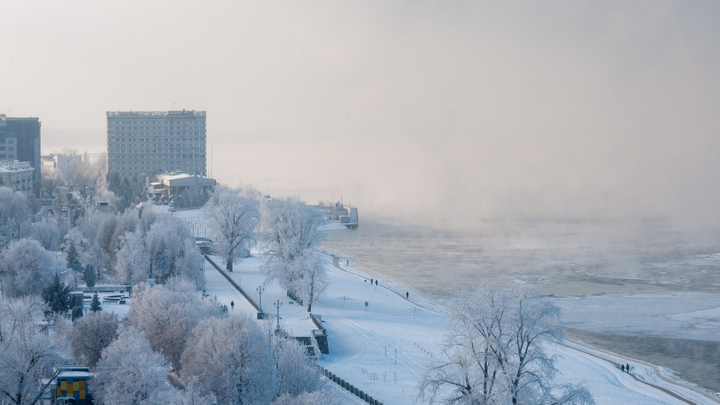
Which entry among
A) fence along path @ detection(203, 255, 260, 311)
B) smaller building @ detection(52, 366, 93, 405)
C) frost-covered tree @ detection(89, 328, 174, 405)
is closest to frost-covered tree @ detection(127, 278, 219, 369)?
frost-covered tree @ detection(89, 328, 174, 405)

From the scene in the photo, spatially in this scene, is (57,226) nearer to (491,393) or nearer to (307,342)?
(307,342)

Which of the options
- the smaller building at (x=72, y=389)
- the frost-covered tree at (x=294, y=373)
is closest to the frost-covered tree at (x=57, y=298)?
the smaller building at (x=72, y=389)

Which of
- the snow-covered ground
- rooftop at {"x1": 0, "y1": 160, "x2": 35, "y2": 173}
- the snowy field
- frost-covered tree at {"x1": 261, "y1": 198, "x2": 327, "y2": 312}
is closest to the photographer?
the snow-covered ground

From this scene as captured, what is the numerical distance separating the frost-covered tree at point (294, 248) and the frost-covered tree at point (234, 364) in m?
16.8

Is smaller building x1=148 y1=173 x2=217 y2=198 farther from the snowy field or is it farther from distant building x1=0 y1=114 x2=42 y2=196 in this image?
the snowy field

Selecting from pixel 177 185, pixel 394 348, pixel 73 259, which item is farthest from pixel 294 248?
pixel 177 185

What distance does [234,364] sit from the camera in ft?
84.1

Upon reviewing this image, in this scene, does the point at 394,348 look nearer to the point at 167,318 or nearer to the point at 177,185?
the point at 167,318

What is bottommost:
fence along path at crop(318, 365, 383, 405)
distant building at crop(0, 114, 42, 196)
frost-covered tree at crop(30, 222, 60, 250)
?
fence along path at crop(318, 365, 383, 405)

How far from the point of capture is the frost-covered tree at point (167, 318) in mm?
29297

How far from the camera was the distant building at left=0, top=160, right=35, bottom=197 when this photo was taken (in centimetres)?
7362

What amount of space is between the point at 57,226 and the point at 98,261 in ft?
33.7

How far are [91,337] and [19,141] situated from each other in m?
83.6

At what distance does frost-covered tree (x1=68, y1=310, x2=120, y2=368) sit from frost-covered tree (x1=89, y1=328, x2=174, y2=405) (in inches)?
126
